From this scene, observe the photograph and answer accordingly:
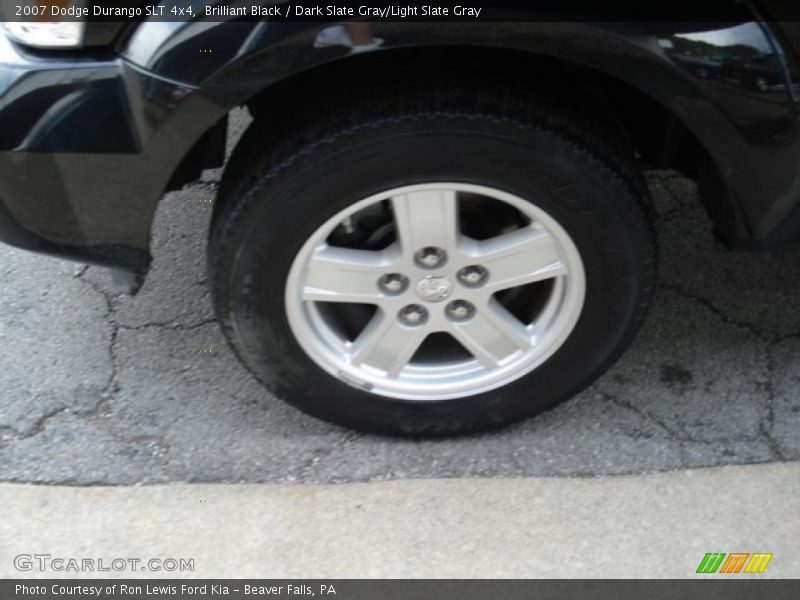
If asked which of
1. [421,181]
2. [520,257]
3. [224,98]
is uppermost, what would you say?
[224,98]

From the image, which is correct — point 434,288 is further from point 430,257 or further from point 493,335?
point 493,335

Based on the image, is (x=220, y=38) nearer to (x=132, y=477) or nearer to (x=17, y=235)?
(x=17, y=235)

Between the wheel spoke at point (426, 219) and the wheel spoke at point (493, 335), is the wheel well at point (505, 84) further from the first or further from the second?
the wheel spoke at point (493, 335)

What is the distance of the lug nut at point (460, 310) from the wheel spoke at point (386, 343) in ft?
0.25

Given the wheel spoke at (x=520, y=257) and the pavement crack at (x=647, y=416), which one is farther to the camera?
the pavement crack at (x=647, y=416)

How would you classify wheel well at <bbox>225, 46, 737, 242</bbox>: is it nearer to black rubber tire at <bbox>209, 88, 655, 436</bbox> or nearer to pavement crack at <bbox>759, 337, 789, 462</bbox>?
black rubber tire at <bbox>209, 88, 655, 436</bbox>

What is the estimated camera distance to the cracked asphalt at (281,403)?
2.26 meters

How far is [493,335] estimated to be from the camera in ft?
7.09

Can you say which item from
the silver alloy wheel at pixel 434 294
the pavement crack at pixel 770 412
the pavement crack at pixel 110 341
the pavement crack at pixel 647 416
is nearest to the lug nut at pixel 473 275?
the silver alloy wheel at pixel 434 294

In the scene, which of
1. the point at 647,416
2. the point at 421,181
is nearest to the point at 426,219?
the point at 421,181

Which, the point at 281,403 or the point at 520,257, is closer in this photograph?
the point at 520,257

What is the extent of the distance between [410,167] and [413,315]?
43 centimetres

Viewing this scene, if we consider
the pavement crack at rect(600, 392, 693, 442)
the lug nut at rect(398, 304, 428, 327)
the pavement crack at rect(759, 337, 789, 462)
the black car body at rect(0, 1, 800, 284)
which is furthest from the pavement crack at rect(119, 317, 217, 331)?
the pavement crack at rect(759, 337, 789, 462)

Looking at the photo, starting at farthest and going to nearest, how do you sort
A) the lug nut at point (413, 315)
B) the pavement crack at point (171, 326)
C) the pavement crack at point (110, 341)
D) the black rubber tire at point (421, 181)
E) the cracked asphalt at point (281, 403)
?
the pavement crack at point (171, 326) < the pavement crack at point (110, 341) < the cracked asphalt at point (281, 403) < the lug nut at point (413, 315) < the black rubber tire at point (421, 181)
